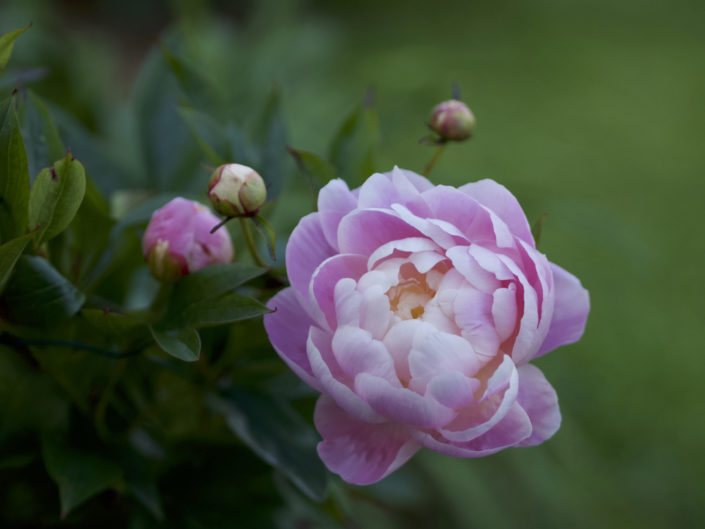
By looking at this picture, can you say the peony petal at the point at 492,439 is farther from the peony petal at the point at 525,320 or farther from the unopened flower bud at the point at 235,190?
the unopened flower bud at the point at 235,190

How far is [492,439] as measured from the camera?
0.32m

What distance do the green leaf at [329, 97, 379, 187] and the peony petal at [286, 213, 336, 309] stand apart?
12 centimetres

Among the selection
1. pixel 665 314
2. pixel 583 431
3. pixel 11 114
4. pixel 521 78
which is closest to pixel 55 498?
pixel 11 114

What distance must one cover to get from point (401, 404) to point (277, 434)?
A: 0.13 meters

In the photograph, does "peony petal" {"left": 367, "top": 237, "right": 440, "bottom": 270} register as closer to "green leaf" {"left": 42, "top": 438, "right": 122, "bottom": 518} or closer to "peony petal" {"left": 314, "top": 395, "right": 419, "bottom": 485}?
"peony petal" {"left": 314, "top": 395, "right": 419, "bottom": 485}

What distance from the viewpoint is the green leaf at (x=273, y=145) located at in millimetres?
469

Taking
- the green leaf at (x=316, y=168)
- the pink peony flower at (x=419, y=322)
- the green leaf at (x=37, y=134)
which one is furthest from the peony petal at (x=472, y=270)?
the green leaf at (x=37, y=134)

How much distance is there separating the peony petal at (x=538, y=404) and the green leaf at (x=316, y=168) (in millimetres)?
150

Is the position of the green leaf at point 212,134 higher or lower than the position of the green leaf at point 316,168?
lower

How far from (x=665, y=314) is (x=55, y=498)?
4.01 ft

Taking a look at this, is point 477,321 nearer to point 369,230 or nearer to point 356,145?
point 369,230

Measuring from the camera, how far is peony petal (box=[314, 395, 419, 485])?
0.32 metres

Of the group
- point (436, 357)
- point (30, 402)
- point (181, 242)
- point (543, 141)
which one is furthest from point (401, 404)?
point (543, 141)

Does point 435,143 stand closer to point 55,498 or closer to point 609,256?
point 55,498
